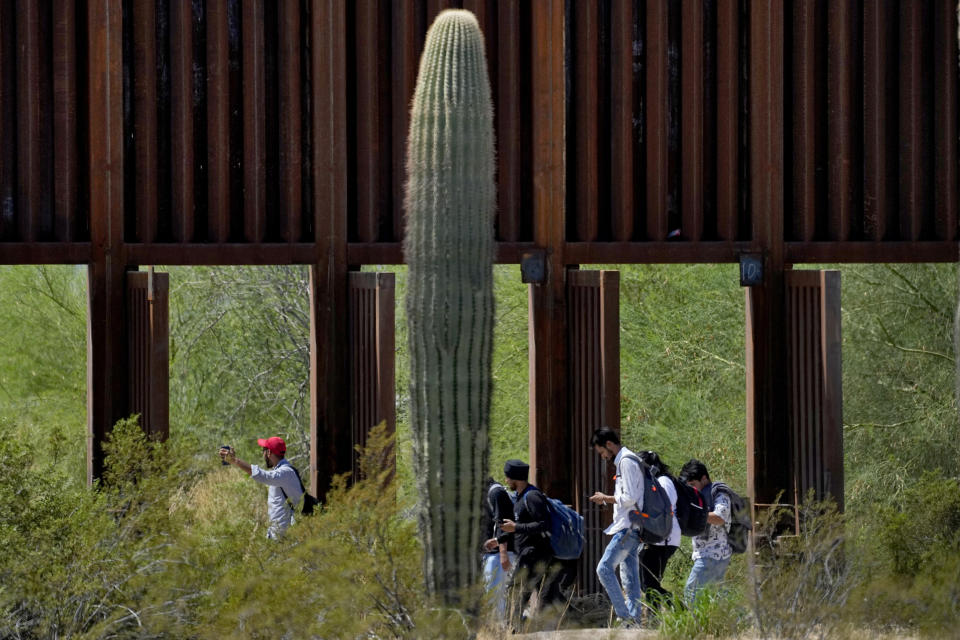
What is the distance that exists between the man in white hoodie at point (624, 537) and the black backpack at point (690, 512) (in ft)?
0.91

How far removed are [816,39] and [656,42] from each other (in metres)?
1.43

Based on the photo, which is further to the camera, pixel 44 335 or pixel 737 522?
pixel 44 335

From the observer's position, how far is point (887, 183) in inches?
465

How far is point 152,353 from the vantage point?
10352 millimetres

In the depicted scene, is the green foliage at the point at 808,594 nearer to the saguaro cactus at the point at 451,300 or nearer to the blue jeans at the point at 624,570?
the blue jeans at the point at 624,570

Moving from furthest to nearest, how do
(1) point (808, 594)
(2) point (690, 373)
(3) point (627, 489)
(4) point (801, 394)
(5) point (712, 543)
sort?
(2) point (690, 373) → (4) point (801, 394) → (5) point (712, 543) → (3) point (627, 489) → (1) point (808, 594)

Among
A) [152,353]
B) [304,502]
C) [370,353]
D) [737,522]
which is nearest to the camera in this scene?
[737,522]

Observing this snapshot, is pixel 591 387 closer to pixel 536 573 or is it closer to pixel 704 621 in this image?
pixel 536 573

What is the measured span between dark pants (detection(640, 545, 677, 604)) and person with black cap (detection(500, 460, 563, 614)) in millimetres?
596

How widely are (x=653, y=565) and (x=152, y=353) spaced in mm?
4106

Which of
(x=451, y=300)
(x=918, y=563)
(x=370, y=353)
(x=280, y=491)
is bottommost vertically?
(x=918, y=563)

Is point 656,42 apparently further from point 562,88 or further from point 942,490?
point 942,490

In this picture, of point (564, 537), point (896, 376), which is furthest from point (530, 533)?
point (896, 376)

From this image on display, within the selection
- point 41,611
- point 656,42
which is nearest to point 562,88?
point 656,42
